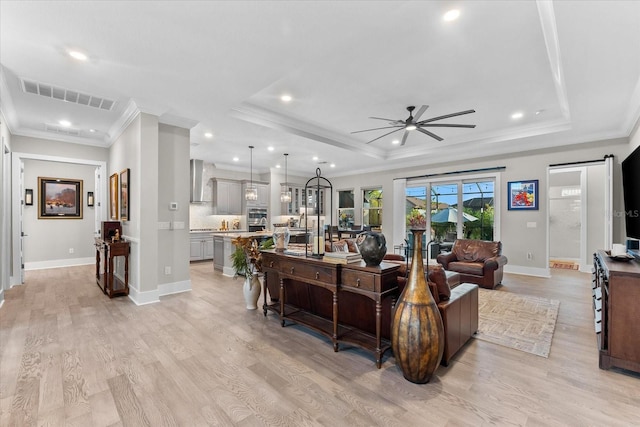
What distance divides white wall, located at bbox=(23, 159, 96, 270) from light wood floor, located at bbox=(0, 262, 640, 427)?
4.00 meters

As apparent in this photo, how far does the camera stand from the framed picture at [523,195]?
6043mm

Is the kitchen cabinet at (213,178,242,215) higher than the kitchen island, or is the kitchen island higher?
the kitchen cabinet at (213,178,242,215)

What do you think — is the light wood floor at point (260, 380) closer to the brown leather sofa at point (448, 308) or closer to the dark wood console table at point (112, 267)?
the brown leather sofa at point (448, 308)

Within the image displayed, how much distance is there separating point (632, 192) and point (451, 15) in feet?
11.8

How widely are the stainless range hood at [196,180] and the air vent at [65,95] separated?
11.0 feet

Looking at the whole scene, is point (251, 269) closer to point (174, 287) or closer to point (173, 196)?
point (174, 287)

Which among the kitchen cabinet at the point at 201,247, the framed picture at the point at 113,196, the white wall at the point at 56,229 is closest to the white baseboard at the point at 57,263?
the white wall at the point at 56,229

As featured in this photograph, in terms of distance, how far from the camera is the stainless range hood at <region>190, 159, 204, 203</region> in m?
7.58

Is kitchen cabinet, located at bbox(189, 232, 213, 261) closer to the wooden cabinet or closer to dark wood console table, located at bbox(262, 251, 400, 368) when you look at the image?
dark wood console table, located at bbox(262, 251, 400, 368)

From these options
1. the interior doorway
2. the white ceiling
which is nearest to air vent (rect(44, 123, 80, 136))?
the white ceiling

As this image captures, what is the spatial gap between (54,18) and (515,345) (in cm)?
495

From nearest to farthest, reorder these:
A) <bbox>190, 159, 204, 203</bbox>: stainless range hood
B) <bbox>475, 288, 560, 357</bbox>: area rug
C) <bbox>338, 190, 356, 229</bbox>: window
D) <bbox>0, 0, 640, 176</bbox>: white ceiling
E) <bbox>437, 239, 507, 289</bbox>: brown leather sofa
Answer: <bbox>0, 0, 640, 176</bbox>: white ceiling < <bbox>475, 288, 560, 357</bbox>: area rug < <bbox>437, 239, 507, 289</bbox>: brown leather sofa < <bbox>190, 159, 204, 203</bbox>: stainless range hood < <bbox>338, 190, 356, 229</bbox>: window

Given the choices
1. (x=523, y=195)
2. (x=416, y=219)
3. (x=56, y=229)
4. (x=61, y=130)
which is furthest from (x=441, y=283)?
(x=56, y=229)

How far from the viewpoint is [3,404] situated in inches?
75.0
